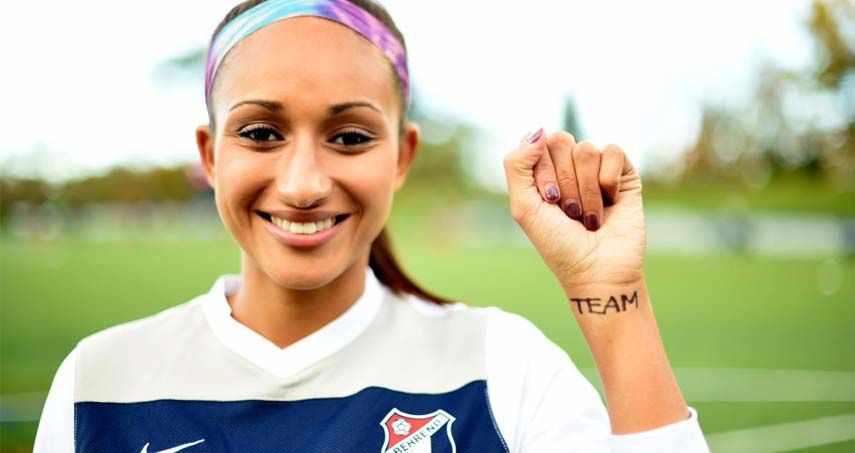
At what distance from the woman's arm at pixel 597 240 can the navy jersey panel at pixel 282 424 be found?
319 mm

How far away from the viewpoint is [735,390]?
26.6 ft

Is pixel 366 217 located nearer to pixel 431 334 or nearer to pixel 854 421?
pixel 431 334

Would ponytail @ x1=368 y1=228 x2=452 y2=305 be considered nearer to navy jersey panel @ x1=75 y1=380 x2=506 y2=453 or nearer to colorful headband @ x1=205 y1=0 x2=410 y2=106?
navy jersey panel @ x1=75 y1=380 x2=506 y2=453

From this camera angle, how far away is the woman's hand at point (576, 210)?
170 cm

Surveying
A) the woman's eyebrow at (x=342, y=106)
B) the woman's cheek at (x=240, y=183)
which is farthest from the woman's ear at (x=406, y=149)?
the woman's cheek at (x=240, y=183)

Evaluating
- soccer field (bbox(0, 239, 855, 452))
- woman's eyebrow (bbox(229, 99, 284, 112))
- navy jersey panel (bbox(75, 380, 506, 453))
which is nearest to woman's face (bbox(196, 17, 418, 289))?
woman's eyebrow (bbox(229, 99, 284, 112))

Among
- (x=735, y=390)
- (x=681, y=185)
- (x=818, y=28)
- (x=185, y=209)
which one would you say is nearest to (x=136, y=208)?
(x=185, y=209)

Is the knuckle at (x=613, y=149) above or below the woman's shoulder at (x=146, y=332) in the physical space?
above

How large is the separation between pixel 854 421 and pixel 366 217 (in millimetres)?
6573

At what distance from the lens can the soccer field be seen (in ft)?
23.8

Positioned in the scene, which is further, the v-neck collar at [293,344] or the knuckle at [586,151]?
the v-neck collar at [293,344]

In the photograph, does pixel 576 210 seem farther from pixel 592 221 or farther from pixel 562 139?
pixel 562 139

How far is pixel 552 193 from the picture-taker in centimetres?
171

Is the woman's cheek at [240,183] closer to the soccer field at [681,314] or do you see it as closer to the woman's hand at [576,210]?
the woman's hand at [576,210]
